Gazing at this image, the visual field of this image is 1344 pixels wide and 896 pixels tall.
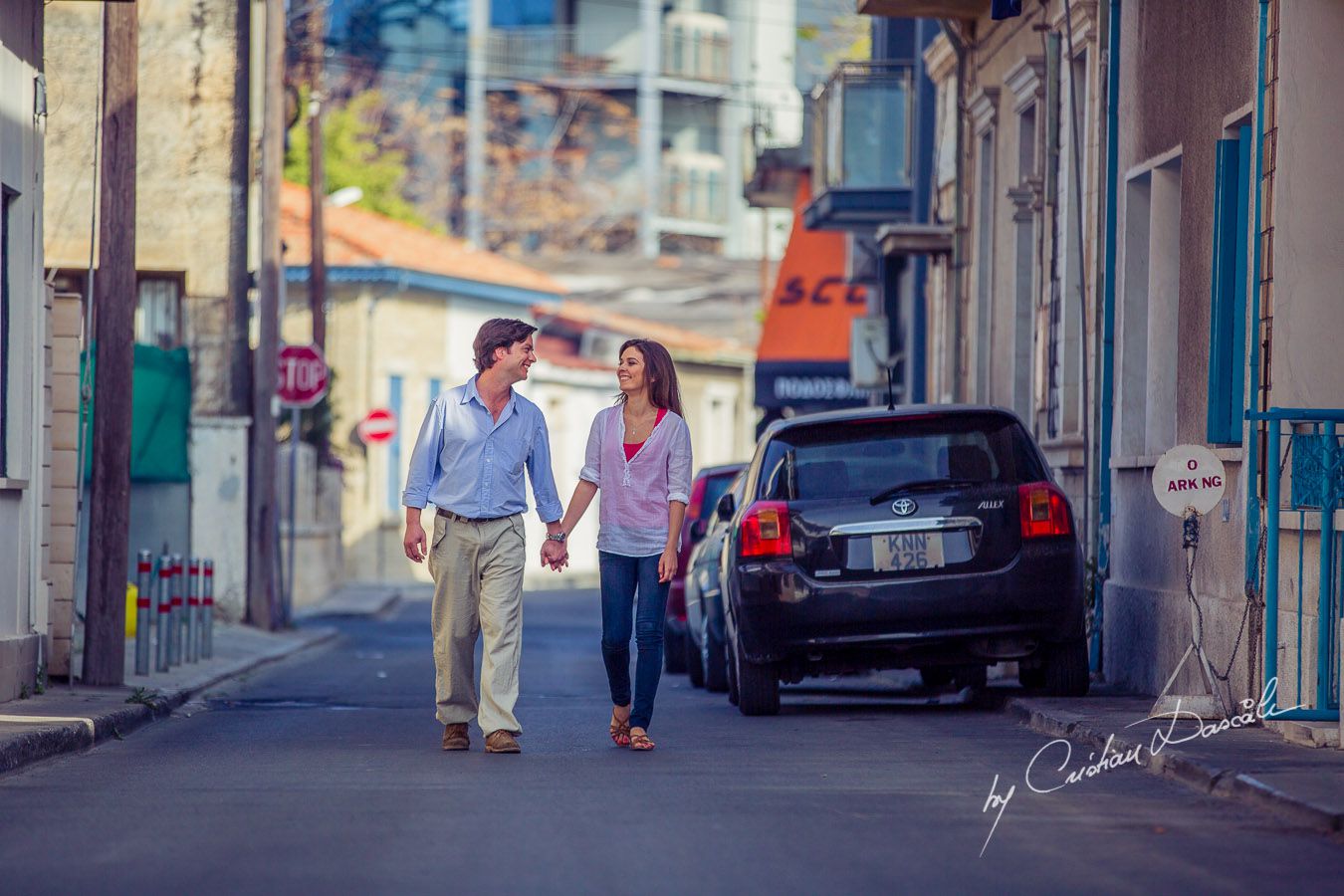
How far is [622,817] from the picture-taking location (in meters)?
8.06

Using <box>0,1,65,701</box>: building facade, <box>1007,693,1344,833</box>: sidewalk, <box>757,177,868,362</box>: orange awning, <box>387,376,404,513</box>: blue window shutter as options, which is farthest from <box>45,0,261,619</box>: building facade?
<box>387,376,404,513</box>: blue window shutter

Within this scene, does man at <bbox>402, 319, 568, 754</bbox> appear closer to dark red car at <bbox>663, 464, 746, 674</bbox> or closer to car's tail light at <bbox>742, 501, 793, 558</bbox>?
car's tail light at <bbox>742, 501, 793, 558</bbox>

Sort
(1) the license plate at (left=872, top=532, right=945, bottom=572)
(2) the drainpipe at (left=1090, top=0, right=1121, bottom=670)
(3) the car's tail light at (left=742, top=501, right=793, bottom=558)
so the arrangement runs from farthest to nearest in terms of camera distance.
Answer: (2) the drainpipe at (left=1090, top=0, right=1121, bottom=670) < (3) the car's tail light at (left=742, top=501, right=793, bottom=558) < (1) the license plate at (left=872, top=532, right=945, bottom=572)

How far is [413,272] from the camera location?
43906 millimetres

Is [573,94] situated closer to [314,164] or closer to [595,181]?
[595,181]

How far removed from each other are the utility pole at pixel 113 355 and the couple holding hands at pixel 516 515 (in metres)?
4.30

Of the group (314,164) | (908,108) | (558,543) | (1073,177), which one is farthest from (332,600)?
(558,543)

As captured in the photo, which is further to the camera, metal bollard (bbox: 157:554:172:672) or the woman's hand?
metal bollard (bbox: 157:554:172:672)

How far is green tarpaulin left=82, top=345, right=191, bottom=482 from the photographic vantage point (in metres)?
23.2

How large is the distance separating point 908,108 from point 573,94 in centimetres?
4625

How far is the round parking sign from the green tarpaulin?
13.9 metres

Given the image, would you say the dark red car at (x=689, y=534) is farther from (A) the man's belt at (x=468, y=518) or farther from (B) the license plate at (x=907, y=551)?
(A) the man's belt at (x=468, y=518)

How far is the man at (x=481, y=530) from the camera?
1045 cm

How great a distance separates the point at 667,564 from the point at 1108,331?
560 centimetres
